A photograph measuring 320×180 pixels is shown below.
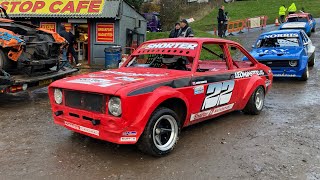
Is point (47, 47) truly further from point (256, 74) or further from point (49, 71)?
point (256, 74)

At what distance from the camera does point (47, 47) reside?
27.0 feet

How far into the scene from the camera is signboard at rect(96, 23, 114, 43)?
14.3 m

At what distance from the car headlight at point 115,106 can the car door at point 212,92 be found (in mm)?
1274

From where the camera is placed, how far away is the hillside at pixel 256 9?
109ft

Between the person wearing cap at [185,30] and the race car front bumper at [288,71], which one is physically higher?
the person wearing cap at [185,30]

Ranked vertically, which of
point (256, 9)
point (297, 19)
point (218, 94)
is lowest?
point (218, 94)

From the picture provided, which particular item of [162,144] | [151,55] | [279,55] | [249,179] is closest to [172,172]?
[162,144]

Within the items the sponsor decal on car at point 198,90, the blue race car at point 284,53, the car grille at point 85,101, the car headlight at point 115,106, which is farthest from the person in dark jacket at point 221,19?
the car headlight at point 115,106

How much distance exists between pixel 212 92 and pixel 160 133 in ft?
4.20

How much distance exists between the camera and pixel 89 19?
1428cm

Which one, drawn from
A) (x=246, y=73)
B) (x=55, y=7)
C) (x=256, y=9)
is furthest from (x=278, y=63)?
(x=256, y=9)

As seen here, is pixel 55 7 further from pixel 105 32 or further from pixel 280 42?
pixel 280 42

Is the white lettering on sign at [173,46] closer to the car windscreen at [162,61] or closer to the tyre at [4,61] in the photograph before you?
the car windscreen at [162,61]

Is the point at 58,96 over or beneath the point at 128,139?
over
